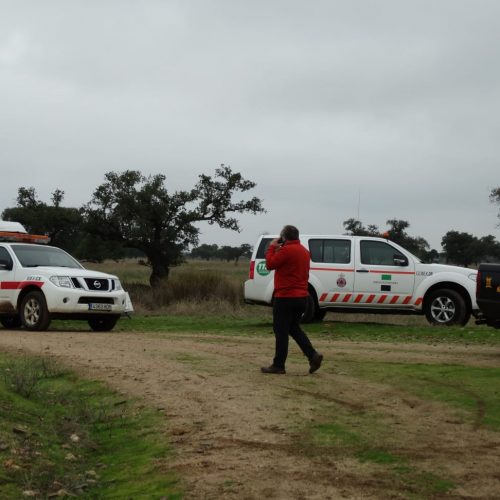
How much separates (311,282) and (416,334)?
9.13 feet

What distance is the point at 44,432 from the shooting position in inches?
289

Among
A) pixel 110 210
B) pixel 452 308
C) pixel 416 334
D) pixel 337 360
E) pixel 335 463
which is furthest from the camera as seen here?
pixel 110 210

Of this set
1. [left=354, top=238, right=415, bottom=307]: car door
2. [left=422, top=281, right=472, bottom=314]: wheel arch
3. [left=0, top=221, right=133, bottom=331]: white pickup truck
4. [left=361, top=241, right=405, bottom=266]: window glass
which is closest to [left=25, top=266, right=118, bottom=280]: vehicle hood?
[left=0, top=221, right=133, bottom=331]: white pickup truck

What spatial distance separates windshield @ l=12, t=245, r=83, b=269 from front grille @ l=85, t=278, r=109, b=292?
3.26 ft

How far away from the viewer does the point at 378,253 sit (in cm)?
1852

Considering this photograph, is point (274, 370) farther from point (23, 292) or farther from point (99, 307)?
point (23, 292)

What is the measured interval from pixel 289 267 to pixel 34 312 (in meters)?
7.69

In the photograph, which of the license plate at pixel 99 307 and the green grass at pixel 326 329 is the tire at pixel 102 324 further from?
the license plate at pixel 99 307

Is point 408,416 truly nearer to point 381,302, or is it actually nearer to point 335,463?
point 335,463

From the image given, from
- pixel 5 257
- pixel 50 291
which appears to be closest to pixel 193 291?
pixel 5 257

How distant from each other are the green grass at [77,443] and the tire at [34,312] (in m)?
6.31

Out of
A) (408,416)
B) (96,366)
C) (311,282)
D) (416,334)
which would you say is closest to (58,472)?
(408,416)

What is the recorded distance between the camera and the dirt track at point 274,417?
18.1 feet

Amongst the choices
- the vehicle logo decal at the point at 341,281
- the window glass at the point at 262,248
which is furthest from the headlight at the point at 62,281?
the vehicle logo decal at the point at 341,281
